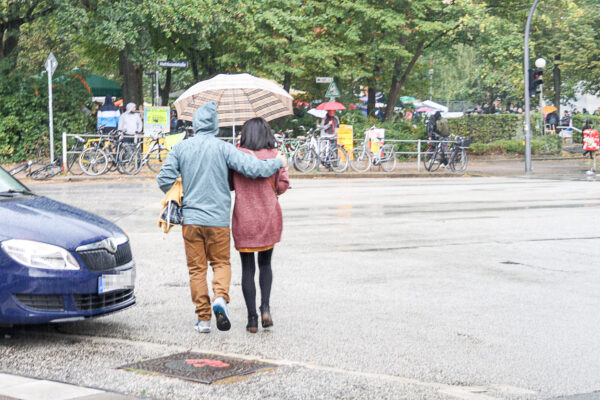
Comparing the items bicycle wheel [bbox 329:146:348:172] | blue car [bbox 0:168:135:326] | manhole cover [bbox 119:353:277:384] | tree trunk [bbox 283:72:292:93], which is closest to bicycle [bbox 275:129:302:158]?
bicycle wheel [bbox 329:146:348:172]

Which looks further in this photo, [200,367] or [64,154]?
[64,154]

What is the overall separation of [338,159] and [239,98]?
59.1 ft

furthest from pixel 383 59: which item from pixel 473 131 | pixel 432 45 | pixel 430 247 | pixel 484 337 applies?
pixel 484 337

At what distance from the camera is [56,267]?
6289mm

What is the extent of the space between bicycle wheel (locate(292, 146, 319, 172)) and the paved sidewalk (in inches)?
821

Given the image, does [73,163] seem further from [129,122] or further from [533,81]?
[533,81]

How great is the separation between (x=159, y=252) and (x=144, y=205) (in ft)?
19.9

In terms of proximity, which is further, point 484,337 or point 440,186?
point 440,186

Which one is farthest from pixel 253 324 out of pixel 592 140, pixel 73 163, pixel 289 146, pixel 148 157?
pixel 592 140

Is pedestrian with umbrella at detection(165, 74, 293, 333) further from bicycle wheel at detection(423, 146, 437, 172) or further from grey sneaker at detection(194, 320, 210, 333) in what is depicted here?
bicycle wheel at detection(423, 146, 437, 172)

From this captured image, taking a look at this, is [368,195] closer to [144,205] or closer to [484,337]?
[144,205]

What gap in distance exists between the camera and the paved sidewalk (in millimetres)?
4980

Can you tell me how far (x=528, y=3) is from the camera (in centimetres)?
3678

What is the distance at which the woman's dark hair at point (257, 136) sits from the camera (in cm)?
682
